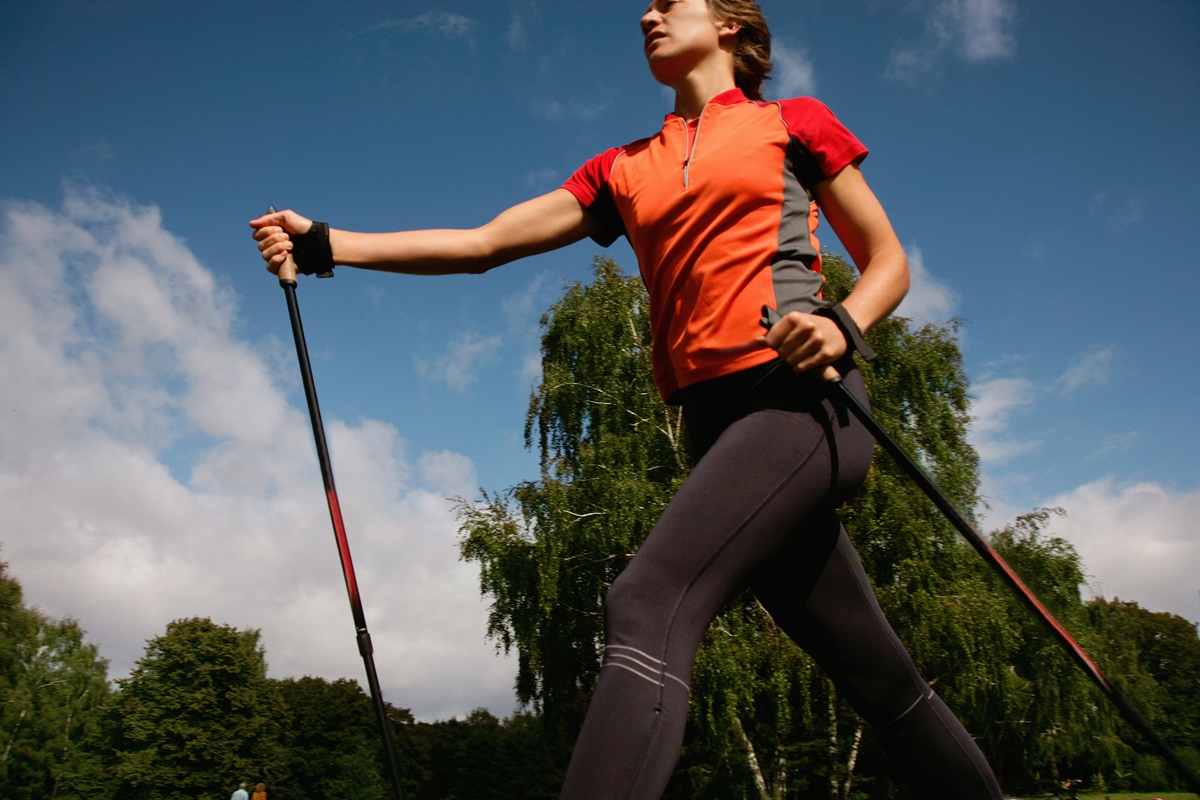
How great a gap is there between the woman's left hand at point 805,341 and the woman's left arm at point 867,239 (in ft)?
0.62

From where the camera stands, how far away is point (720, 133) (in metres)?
1.93

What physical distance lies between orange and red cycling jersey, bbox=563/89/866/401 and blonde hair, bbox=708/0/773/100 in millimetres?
290

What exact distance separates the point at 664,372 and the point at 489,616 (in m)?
14.6

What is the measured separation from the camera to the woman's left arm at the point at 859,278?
155 centimetres

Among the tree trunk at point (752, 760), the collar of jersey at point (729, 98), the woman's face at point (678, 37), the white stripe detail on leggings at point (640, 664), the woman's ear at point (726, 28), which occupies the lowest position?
the white stripe detail on leggings at point (640, 664)

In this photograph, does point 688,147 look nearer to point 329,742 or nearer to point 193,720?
point 193,720

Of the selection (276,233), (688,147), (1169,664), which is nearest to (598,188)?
(688,147)

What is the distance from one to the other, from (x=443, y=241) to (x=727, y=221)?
0.70 metres

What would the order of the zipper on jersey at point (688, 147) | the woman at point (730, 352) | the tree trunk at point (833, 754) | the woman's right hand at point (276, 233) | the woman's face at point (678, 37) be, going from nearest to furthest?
1. the woman at point (730, 352)
2. the zipper on jersey at point (688, 147)
3. the woman's right hand at point (276, 233)
4. the woman's face at point (678, 37)
5. the tree trunk at point (833, 754)

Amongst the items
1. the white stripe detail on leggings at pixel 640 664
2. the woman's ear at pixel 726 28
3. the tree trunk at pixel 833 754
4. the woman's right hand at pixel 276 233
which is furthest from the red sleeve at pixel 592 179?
the tree trunk at pixel 833 754

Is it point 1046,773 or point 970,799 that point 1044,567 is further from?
point 1046,773

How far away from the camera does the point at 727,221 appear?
5.85 feet

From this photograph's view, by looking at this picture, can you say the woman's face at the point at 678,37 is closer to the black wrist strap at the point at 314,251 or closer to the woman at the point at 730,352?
the woman at the point at 730,352

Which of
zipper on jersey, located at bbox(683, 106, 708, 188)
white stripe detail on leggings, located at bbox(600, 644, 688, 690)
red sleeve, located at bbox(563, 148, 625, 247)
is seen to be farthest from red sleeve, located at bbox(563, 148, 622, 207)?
white stripe detail on leggings, located at bbox(600, 644, 688, 690)
